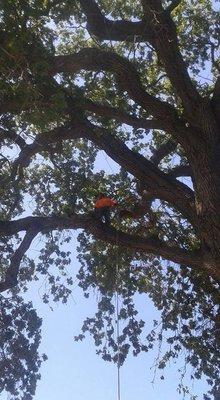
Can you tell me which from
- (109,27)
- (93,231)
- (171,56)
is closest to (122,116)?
(171,56)

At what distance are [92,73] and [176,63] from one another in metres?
1.95

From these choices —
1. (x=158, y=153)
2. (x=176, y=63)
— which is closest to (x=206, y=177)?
(x=176, y=63)

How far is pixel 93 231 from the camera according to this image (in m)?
8.01

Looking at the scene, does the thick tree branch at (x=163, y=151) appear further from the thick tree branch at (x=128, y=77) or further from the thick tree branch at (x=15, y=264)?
the thick tree branch at (x=15, y=264)

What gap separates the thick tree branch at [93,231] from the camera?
7711 millimetres

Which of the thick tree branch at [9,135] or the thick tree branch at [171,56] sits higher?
the thick tree branch at [171,56]

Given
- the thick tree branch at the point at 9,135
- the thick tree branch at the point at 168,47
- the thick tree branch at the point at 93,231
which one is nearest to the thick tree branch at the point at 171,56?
the thick tree branch at the point at 168,47

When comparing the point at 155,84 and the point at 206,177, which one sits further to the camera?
the point at 155,84

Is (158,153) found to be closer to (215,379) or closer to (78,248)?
(78,248)

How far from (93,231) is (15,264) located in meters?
1.24

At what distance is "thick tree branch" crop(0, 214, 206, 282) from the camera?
25.3 feet

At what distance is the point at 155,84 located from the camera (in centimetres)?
1057

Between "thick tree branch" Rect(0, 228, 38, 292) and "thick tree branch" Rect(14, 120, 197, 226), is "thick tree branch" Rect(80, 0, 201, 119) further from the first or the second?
"thick tree branch" Rect(0, 228, 38, 292)

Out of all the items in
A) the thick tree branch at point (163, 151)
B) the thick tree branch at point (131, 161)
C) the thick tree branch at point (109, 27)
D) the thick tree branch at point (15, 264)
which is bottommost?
the thick tree branch at point (15, 264)
